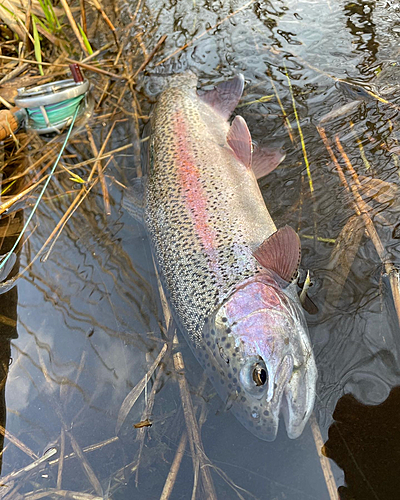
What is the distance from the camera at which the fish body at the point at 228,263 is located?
2.15 metres

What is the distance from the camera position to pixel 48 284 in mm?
3303

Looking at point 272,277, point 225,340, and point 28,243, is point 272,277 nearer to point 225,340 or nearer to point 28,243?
point 225,340

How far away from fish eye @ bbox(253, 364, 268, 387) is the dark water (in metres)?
0.38

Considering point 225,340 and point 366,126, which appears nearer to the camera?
point 225,340

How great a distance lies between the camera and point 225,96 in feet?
12.5

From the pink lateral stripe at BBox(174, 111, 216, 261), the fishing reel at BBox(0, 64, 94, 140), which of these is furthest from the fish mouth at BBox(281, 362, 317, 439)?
the fishing reel at BBox(0, 64, 94, 140)

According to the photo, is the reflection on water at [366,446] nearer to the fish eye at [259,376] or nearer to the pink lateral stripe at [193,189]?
the fish eye at [259,376]

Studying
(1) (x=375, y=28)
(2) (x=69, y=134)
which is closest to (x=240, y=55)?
(1) (x=375, y=28)

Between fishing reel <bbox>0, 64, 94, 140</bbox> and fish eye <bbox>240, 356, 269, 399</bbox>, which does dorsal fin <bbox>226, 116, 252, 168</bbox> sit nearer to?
fish eye <bbox>240, 356, 269, 399</bbox>

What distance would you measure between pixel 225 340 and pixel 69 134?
314 centimetres

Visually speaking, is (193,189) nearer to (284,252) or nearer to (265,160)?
(265,160)

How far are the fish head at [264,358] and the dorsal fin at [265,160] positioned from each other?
1.20 meters

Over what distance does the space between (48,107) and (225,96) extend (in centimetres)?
184

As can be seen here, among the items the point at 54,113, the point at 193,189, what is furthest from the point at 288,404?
the point at 54,113
